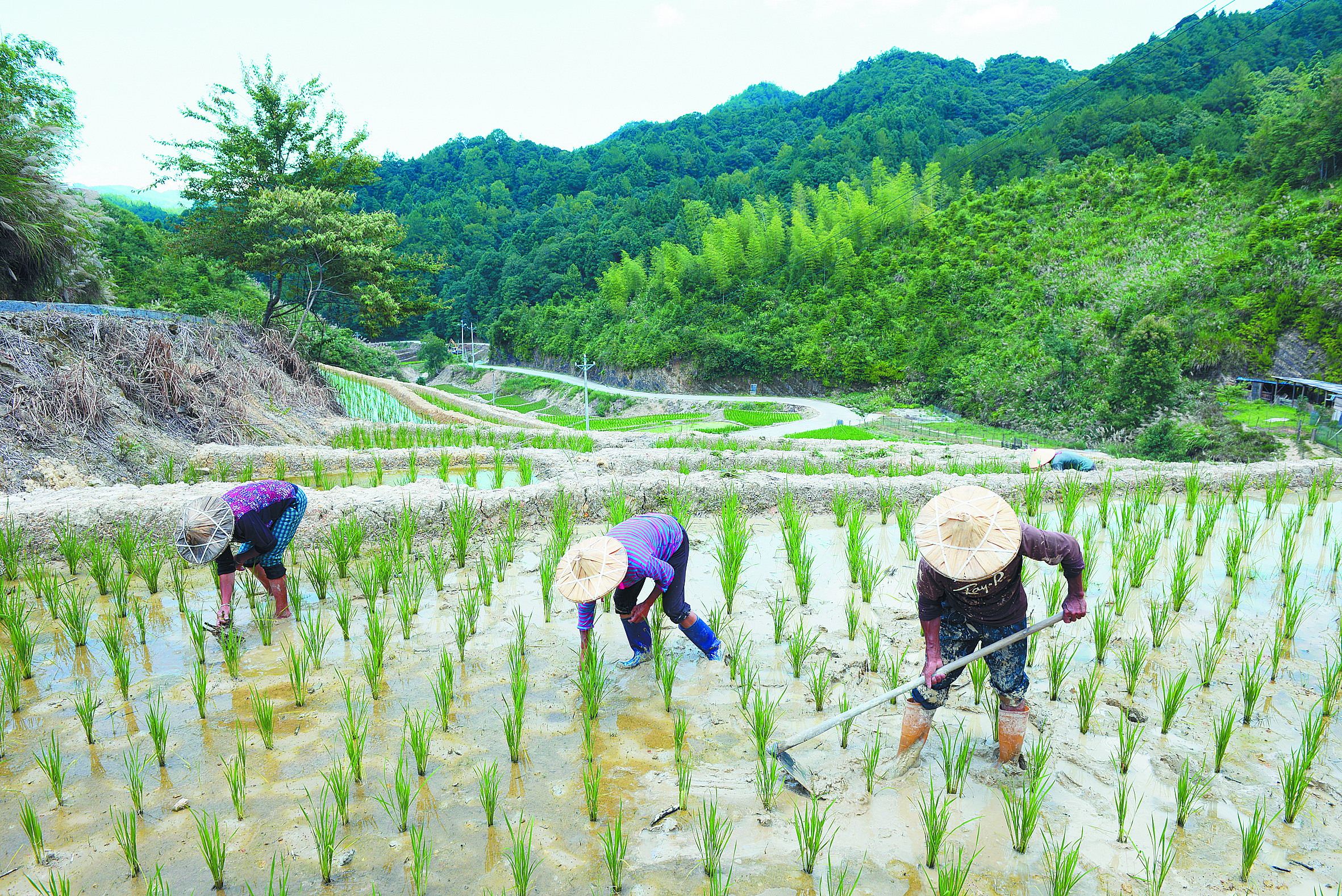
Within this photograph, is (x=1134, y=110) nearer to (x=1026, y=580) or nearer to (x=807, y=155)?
(x=807, y=155)

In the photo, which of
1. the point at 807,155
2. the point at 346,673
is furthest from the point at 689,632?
the point at 807,155

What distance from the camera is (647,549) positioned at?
345cm

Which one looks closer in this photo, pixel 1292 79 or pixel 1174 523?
pixel 1174 523

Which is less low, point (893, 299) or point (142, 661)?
point (893, 299)

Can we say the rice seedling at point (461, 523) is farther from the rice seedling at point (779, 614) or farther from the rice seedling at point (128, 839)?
the rice seedling at point (128, 839)

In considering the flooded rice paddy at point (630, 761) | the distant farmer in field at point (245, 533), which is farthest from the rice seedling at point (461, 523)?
the distant farmer in field at point (245, 533)

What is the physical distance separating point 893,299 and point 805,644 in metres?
39.3

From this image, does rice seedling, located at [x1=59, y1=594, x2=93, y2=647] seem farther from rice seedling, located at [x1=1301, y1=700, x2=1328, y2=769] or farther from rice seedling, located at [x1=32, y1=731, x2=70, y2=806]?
rice seedling, located at [x1=1301, y1=700, x2=1328, y2=769]

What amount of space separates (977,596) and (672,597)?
4.90 feet

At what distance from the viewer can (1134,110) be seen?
45781mm

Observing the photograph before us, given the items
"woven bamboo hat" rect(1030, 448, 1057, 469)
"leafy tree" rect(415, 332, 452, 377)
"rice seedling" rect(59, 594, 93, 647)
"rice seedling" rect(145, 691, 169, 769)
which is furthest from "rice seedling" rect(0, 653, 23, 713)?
"leafy tree" rect(415, 332, 452, 377)

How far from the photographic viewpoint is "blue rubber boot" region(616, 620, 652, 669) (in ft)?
12.0

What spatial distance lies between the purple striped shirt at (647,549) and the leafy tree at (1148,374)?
24710mm

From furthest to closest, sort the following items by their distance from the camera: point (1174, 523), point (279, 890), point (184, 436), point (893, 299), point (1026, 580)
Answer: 1. point (893, 299)
2. point (184, 436)
3. point (1174, 523)
4. point (1026, 580)
5. point (279, 890)
